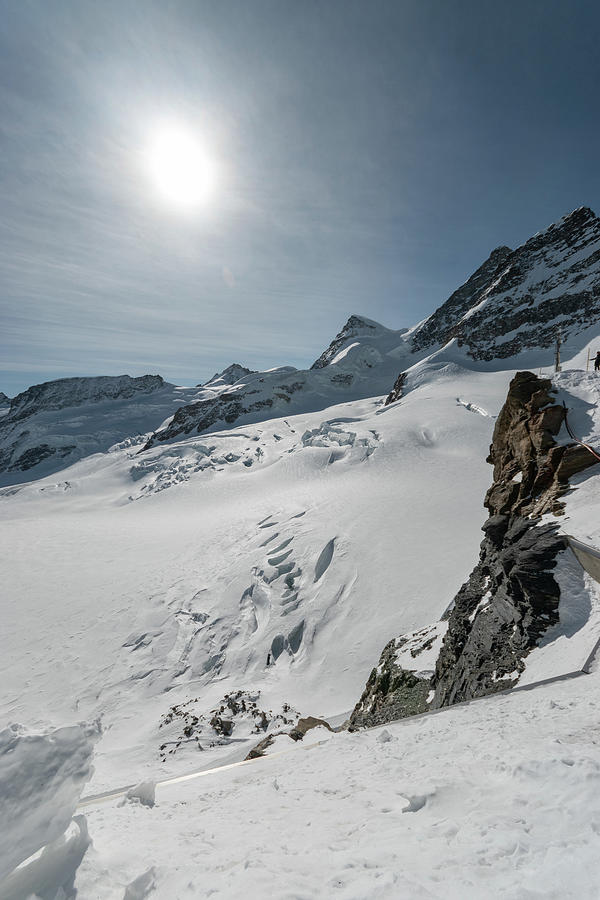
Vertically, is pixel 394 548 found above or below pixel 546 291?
below

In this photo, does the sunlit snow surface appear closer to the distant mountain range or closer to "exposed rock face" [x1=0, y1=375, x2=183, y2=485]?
the distant mountain range

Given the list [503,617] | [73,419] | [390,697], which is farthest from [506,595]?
[73,419]

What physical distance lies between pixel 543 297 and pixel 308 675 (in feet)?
247

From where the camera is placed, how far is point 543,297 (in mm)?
63938

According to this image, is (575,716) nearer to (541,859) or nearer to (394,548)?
(541,859)

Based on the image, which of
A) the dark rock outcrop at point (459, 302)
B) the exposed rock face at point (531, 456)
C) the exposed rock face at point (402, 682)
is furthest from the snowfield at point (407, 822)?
the dark rock outcrop at point (459, 302)

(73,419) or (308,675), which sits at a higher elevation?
(73,419)

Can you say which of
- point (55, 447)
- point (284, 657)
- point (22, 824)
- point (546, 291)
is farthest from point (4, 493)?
point (546, 291)

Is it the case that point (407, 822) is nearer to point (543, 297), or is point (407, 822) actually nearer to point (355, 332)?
point (543, 297)

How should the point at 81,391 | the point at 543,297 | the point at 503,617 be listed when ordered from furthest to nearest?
the point at 81,391, the point at 543,297, the point at 503,617

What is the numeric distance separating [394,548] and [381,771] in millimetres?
11017

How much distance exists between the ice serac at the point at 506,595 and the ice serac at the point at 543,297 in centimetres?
5288

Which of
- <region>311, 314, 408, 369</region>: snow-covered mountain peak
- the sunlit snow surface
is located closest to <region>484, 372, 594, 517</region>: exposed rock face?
the sunlit snow surface

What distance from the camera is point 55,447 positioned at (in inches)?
4070
